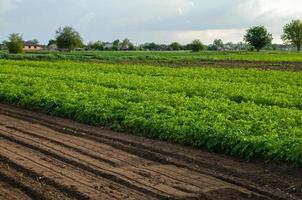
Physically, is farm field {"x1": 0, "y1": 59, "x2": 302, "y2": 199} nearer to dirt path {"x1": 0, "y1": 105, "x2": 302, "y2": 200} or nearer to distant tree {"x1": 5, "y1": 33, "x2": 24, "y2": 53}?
dirt path {"x1": 0, "y1": 105, "x2": 302, "y2": 200}

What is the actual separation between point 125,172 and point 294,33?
136m

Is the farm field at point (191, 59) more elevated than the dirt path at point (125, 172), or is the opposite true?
the dirt path at point (125, 172)

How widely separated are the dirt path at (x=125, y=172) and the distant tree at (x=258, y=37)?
120143 mm

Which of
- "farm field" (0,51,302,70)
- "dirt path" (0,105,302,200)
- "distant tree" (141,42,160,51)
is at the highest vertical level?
"dirt path" (0,105,302,200)

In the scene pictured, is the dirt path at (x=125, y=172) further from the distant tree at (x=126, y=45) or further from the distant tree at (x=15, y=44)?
the distant tree at (x=126, y=45)

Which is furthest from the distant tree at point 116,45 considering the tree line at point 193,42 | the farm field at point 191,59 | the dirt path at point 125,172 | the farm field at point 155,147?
the dirt path at point 125,172

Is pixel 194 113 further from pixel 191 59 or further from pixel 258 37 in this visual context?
pixel 258 37

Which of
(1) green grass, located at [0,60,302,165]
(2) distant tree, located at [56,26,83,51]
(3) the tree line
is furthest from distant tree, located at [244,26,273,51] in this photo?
(1) green grass, located at [0,60,302,165]

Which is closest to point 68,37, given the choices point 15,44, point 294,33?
point 15,44

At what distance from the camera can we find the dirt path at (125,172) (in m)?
8.14

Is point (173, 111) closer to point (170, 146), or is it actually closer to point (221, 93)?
point (170, 146)

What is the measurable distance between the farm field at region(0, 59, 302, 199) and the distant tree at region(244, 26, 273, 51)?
11304 centimetres

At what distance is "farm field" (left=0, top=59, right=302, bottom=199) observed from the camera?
8.48m

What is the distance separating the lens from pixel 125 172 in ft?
30.7
